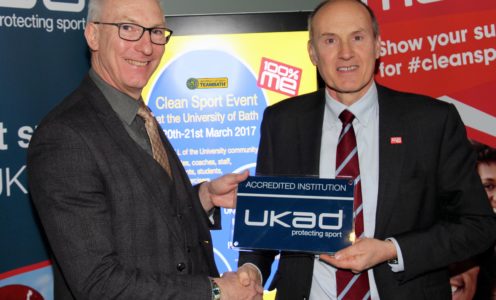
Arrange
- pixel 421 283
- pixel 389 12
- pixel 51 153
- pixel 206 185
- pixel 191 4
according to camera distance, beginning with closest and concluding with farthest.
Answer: pixel 51 153 → pixel 421 283 → pixel 206 185 → pixel 389 12 → pixel 191 4

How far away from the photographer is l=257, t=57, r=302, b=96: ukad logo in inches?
161

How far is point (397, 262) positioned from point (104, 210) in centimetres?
121

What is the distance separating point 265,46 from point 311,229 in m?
1.99

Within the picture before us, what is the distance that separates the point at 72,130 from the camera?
Result: 2254mm

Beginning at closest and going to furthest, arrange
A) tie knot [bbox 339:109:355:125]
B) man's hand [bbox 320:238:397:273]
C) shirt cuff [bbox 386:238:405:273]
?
man's hand [bbox 320:238:397:273]
shirt cuff [bbox 386:238:405:273]
tie knot [bbox 339:109:355:125]

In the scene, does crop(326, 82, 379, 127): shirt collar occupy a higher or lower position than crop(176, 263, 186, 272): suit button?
higher

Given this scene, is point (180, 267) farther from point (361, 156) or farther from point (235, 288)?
point (361, 156)

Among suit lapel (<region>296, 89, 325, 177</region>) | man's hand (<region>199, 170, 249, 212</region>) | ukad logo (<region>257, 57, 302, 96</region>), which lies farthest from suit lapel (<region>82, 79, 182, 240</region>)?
ukad logo (<region>257, 57, 302, 96</region>)

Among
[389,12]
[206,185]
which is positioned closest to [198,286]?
[206,185]

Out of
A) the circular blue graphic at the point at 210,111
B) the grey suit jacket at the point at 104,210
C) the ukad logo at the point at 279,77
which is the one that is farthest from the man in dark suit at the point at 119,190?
Result: the ukad logo at the point at 279,77

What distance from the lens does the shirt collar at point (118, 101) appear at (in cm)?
250

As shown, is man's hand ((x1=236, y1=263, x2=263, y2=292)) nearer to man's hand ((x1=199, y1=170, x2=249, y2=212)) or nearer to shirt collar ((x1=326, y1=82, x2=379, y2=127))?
man's hand ((x1=199, y1=170, x2=249, y2=212))

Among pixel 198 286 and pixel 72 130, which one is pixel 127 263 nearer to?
pixel 198 286

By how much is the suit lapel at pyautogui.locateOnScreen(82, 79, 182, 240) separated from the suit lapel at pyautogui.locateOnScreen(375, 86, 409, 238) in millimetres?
855
